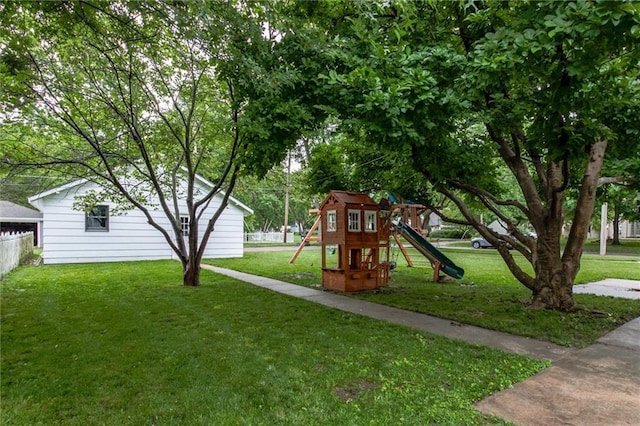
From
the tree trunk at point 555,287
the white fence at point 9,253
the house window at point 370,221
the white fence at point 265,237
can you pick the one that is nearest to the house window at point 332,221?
the house window at point 370,221

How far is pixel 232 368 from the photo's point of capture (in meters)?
3.67

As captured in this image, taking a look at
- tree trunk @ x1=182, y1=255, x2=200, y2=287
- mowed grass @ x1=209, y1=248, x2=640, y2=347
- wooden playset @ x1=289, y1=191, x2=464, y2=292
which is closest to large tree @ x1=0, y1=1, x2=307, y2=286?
tree trunk @ x1=182, y1=255, x2=200, y2=287

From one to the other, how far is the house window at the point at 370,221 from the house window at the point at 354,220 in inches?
8.6

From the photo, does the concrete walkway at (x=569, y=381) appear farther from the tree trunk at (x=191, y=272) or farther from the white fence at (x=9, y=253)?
the white fence at (x=9, y=253)

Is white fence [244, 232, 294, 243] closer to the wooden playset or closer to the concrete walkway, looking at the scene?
the wooden playset

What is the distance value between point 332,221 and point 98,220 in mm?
10616

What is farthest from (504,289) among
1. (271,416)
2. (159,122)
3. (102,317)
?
(159,122)

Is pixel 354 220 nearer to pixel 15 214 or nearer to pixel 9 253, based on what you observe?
pixel 9 253

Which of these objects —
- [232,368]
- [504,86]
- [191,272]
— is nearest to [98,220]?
[191,272]

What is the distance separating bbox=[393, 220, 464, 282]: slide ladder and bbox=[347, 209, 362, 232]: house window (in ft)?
8.47

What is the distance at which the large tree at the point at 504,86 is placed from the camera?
3.53 metres

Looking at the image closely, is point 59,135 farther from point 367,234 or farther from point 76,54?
point 367,234

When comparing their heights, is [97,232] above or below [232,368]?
above

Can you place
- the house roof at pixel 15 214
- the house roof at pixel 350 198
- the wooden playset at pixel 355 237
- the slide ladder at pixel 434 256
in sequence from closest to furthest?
1. the wooden playset at pixel 355 237
2. the house roof at pixel 350 198
3. the slide ladder at pixel 434 256
4. the house roof at pixel 15 214
